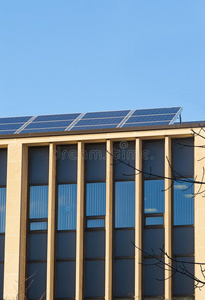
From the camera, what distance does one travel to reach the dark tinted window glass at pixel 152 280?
22.5 metres

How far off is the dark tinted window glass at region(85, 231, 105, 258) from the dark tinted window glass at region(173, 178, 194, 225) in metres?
2.87

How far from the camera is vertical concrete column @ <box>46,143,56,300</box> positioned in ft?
75.9

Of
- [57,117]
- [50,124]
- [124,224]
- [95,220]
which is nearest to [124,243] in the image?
[124,224]

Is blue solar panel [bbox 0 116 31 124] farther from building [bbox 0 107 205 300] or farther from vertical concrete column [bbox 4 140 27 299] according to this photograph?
vertical concrete column [bbox 4 140 27 299]

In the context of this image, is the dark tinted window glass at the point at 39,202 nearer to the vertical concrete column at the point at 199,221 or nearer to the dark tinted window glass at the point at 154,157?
the dark tinted window glass at the point at 154,157

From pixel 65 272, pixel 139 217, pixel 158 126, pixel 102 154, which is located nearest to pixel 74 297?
pixel 65 272

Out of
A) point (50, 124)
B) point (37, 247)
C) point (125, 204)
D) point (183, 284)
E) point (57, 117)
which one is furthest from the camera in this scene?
point (57, 117)

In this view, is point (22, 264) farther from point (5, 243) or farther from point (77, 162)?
point (77, 162)

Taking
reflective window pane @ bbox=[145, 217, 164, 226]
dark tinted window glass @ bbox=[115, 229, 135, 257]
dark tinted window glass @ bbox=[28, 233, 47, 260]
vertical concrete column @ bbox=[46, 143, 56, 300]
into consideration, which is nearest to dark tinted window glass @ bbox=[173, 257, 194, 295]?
reflective window pane @ bbox=[145, 217, 164, 226]

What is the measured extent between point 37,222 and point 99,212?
251 centimetres

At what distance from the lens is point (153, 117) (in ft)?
85.7

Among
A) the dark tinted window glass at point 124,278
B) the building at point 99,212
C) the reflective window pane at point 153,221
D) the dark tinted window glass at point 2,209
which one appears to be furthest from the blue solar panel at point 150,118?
the dark tinted window glass at point 124,278

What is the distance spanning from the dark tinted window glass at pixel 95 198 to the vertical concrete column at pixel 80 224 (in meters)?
0.29

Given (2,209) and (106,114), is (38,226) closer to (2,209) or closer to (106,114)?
(2,209)
